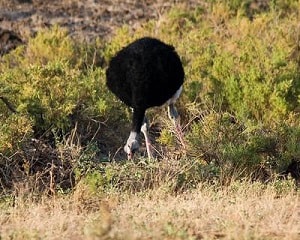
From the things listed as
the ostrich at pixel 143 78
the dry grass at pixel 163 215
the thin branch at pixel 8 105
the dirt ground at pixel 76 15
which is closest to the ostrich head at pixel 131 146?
the ostrich at pixel 143 78

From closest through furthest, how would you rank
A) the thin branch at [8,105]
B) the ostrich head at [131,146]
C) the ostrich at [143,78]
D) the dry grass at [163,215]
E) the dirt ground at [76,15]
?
the dry grass at [163,215] < the ostrich head at [131,146] < the ostrich at [143,78] < the thin branch at [8,105] < the dirt ground at [76,15]

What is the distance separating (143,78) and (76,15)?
23.2 ft

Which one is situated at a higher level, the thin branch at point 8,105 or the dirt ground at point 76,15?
the thin branch at point 8,105

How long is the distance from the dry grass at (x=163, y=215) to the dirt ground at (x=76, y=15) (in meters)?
6.41

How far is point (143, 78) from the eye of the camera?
678 centimetres

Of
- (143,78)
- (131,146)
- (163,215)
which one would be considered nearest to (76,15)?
(143,78)

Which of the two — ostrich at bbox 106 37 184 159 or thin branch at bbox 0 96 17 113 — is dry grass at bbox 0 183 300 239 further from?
thin branch at bbox 0 96 17 113

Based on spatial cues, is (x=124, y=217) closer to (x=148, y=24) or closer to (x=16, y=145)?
(x=16, y=145)

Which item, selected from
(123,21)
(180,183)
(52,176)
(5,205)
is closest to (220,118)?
(180,183)

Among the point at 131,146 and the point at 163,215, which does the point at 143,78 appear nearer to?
the point at 131,146

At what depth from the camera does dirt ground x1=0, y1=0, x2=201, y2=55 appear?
12305mm

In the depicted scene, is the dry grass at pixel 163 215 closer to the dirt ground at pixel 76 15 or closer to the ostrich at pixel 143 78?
the ostrich at pixel 143 78

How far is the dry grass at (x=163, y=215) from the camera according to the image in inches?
174

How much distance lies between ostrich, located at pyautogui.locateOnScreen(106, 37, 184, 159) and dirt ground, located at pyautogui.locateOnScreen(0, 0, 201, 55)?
4764 mm
